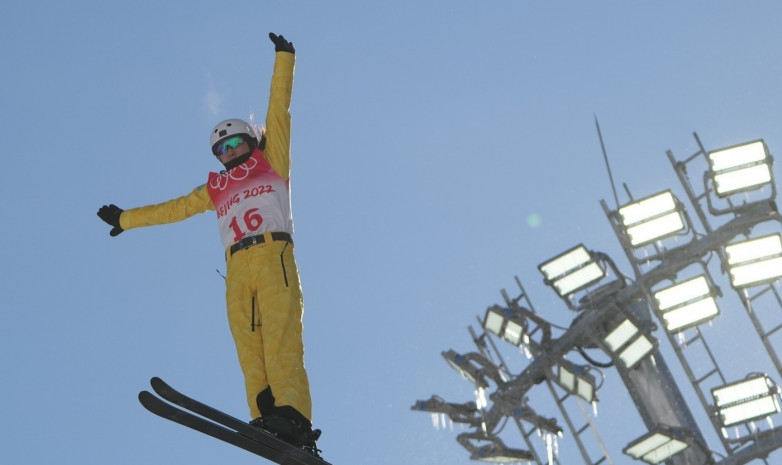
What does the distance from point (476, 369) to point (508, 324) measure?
2.59 feet

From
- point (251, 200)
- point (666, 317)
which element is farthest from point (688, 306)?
point (251, 200)

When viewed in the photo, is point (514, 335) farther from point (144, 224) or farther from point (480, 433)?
point (144, 224)

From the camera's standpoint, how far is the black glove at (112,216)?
7.77 meters

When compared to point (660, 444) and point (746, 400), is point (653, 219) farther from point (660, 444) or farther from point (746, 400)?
point (660, 444)

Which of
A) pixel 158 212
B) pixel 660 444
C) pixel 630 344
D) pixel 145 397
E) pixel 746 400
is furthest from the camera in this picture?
pixel 630 344

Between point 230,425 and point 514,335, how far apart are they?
1062 cm

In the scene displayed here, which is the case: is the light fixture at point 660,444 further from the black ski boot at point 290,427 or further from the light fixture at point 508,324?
the black ski boot at point 290,427

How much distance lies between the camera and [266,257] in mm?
6867

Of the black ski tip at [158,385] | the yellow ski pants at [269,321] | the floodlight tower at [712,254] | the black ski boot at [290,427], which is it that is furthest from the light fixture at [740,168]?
the black ski tip at [158,385]

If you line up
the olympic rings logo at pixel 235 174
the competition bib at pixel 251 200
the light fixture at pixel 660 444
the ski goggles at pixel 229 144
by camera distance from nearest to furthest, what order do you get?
the competition bib at pixel 251 200, the olympic rings logo at pixel 235 174, the ski goggles at pixel 229 144, the light fixture at pixel 660 444

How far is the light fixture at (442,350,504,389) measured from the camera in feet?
54.5

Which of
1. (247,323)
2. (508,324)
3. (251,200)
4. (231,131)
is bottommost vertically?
(247,323)

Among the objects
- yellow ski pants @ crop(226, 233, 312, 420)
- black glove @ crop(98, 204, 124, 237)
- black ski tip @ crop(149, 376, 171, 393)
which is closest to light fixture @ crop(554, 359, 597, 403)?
black glove @ crop(98, 204, 124, 237)

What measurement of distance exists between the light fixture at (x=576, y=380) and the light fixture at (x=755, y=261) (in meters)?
2.04
